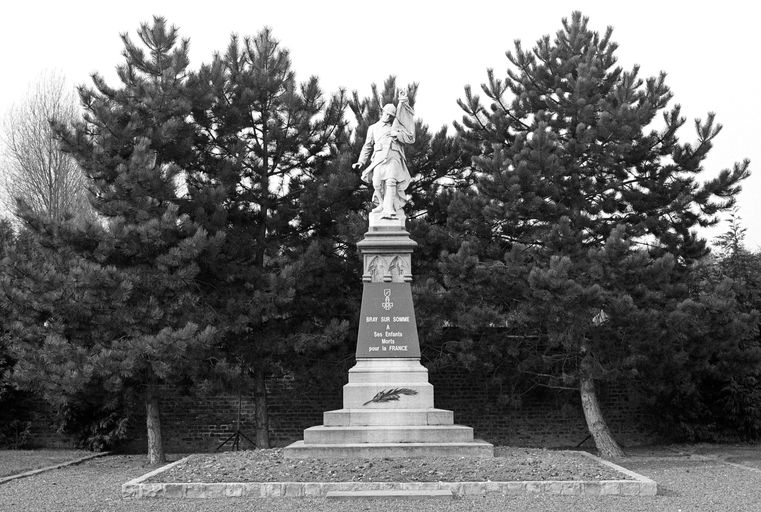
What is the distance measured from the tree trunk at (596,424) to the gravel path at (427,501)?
420cm

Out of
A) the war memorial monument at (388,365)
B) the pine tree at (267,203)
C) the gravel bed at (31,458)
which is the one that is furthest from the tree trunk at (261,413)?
the war memorial monument at (388,365)

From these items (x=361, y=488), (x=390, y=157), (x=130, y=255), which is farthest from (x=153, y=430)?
(x=361, y=488)

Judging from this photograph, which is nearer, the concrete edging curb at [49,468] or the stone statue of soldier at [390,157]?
the concrete edging curb at [49,468]

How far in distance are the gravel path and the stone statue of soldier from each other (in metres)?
6.08

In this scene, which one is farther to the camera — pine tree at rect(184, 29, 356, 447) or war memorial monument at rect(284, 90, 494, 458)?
pine tree at rect(184, 29, 356, 447)

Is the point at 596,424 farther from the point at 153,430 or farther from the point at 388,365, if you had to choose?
the point at 153,430

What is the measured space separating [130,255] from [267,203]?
3350mm

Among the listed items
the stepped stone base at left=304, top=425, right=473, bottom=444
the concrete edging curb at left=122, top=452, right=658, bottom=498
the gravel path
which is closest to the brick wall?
the stepped stone base at left=304, top=425, right=473, bottom=444

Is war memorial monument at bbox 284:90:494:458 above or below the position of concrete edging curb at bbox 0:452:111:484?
above

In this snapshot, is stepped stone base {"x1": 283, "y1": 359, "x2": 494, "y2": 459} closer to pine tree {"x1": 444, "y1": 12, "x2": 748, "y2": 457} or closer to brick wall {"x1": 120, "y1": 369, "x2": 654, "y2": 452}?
pine tree {"x1": 444, "y1": 12, "x2": 748, "y2": 457}

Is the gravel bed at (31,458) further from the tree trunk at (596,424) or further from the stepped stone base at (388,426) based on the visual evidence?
the tree trunk at (596,424)

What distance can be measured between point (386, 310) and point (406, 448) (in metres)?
2.76

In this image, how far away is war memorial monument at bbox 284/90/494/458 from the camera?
12.7m

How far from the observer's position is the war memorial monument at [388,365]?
12656mm
